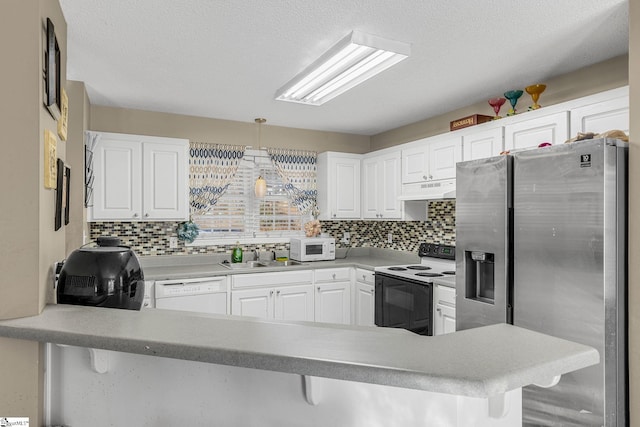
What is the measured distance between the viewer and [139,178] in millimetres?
3775

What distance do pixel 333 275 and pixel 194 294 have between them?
1435 mm

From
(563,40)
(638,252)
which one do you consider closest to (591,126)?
(563,40)

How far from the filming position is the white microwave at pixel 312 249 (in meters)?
4.48

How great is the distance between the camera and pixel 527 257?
89.1 inches

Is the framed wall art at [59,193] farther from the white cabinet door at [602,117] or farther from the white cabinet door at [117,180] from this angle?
the white cabinet door at [602,117]

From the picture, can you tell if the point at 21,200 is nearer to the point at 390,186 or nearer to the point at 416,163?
the point at 416,163

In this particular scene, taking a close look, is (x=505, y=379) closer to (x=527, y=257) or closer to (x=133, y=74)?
(x=527, y=257)

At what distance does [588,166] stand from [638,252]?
473 millimetres

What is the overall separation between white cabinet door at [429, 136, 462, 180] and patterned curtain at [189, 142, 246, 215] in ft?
6.89

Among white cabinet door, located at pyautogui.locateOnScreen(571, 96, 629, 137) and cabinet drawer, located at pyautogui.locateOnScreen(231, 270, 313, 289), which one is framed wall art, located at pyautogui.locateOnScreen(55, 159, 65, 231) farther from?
white cabinet door, located at pyautogui.locateOnScreen(571, 96, 629, 137)

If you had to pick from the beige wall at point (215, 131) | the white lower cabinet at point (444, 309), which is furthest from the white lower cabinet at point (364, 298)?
the beige wall at point (215, 131)

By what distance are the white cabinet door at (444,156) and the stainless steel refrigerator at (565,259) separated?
982 millimetres

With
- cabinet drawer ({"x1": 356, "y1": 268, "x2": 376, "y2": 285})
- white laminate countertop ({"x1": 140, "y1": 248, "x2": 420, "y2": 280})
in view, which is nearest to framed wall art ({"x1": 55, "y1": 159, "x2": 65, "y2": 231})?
white laminate countertop ({"x1": 140, "y1": 248, "x2": 420, "y2": 280})

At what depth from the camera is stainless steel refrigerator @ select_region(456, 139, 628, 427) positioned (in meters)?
1.96
